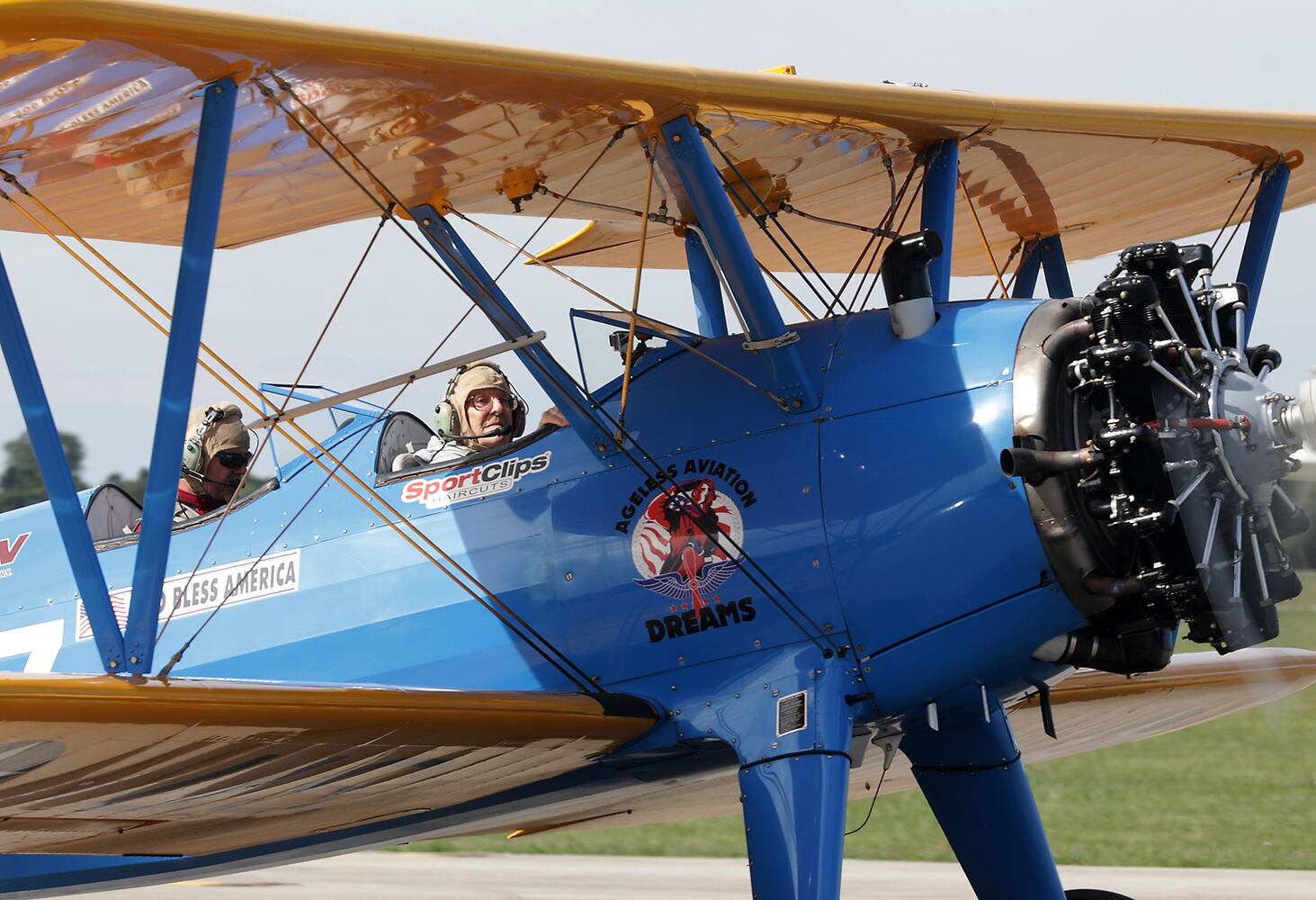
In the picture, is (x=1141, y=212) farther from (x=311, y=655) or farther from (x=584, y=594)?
(x=311, y=655)

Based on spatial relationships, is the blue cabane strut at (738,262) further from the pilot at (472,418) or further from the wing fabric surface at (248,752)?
the pilot at (472,418)

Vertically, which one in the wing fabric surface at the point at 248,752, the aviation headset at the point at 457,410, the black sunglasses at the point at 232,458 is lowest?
the wing fabric surface at the point at 248,752

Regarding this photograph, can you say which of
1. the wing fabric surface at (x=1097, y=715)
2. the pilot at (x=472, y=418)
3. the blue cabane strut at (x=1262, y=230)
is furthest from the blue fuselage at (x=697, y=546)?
the blue cabane strut at (x=1262, y=230)

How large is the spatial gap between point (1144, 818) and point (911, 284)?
1029cm

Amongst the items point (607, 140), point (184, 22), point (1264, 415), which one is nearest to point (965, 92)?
point (607, 140)

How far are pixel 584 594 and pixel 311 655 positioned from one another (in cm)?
129

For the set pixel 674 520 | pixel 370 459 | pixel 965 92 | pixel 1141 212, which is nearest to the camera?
pixel 674 520

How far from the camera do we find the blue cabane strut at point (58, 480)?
16.2ft

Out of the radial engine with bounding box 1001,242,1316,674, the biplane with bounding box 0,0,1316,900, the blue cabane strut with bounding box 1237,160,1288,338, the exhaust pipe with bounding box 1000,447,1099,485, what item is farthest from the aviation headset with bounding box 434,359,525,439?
the blue cabane strut with bounding box 1237,160,1288,338

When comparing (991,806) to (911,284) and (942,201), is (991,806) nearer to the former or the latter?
(911,284)

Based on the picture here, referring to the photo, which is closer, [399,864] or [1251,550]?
[1251,550]

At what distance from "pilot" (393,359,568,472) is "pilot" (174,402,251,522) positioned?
49.5 inches

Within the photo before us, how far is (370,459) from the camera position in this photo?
→ 6.75 meters

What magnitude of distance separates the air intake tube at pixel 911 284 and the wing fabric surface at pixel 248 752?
1652 millimetres
